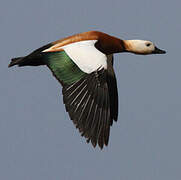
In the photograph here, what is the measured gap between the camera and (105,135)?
31.1ft

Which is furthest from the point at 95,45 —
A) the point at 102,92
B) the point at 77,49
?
the point at 102,92

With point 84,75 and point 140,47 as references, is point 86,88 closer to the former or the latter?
point 84,75

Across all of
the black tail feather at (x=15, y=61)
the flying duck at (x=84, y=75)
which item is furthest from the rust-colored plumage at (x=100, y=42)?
the black tail feather at (x=15, y=61)

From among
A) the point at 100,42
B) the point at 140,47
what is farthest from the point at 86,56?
the point at 140,47

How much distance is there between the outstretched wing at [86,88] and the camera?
950 cm

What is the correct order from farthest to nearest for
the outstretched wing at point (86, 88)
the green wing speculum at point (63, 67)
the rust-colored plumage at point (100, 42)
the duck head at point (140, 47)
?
the duck head at point (140, 47), the rust-colored plumage at point (100, 42), the green wing speculum at point (63, 67), the outstretched wing at point (86, 88)

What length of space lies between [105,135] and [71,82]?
94 centimetres

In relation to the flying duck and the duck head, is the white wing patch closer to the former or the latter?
the flying duck

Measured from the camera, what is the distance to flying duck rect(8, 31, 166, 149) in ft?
31.2

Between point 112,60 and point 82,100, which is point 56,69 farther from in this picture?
point 112,60

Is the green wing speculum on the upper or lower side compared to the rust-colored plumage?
lower

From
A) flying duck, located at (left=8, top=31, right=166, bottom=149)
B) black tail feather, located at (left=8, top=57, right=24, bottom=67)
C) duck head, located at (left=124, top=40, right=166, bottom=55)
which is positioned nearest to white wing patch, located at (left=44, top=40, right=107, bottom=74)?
flying duck, located at (left=8, top=31, right=166, bottom=149)

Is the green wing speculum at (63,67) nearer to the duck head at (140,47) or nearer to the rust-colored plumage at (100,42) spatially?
the rust-colored plumage at (100,42)

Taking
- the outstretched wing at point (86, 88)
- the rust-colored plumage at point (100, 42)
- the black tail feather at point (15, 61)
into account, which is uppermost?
the rust-colored plumage at point (100, 42)
